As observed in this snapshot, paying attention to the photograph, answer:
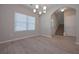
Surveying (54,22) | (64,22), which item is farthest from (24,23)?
(64,22)

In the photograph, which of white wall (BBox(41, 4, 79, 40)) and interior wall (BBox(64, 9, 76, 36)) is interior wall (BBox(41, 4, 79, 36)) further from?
interior wall (BBox(64, 9, 76, 36))

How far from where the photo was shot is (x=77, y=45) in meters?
2.57

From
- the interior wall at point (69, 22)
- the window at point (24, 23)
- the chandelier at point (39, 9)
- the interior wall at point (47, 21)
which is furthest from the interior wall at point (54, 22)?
the window at point (24, 23)

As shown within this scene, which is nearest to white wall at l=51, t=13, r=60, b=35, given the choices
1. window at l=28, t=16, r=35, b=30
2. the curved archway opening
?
the curved archway opening

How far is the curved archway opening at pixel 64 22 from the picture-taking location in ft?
9.57

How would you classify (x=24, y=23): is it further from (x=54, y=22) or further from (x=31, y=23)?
(x=54, y=22)

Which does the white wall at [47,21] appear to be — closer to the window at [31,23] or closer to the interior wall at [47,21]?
the interior wall at [47,21]

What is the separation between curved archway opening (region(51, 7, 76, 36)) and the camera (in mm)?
2918

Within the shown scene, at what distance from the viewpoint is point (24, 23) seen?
2713mm

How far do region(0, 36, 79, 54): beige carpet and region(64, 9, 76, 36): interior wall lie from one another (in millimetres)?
193

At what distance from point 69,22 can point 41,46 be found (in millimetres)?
1152

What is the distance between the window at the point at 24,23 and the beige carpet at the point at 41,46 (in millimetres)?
347

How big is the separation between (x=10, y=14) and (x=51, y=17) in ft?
5.02
